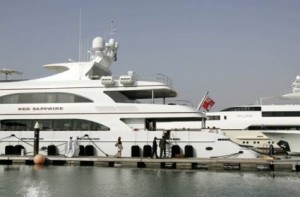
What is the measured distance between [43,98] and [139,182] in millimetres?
10152

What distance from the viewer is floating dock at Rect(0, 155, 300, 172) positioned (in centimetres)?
2102

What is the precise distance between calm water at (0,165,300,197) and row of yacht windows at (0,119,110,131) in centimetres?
285

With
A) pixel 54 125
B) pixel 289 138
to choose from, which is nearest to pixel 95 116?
pixel 54 125

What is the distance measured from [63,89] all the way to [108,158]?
5105 mm

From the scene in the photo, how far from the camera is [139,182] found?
17125 millimetres

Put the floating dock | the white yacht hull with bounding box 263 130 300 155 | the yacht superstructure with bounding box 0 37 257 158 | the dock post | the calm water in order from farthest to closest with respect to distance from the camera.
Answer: the white yacht hull with bounding box 263 130 300 155 < the dock post < the yacht superstructure with bounding box 0 37 257 158 < the floating dock < the calm water

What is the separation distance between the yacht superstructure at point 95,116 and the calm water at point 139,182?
87.5 inches

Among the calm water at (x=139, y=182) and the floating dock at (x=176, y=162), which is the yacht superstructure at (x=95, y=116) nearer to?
the floating dock at (x=176, y=162)

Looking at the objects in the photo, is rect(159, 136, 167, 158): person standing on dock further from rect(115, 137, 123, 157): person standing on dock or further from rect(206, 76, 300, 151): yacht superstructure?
rect(206, 76, 300, 151): yacht superstructure

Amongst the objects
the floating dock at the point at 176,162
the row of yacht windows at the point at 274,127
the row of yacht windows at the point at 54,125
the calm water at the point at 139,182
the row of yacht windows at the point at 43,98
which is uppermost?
the row of yacht windows at the point at 43,98

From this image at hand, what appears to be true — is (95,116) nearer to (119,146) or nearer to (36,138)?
(119,146)

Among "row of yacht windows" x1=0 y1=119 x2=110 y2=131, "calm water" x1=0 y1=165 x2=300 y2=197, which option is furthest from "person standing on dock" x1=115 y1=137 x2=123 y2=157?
"calm water" x1=0 y1=165 x2=300 y2=197

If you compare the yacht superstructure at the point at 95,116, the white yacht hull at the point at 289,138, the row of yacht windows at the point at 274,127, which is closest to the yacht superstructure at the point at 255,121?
the row of yacht windows at the point at 274,127

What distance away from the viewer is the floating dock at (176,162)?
68.9ft
